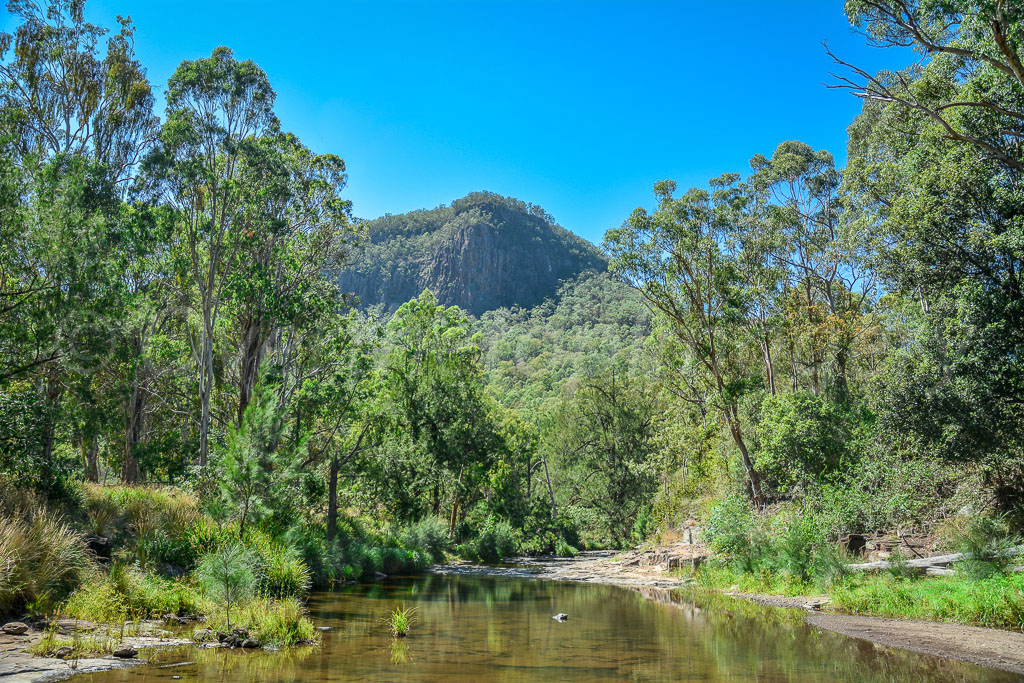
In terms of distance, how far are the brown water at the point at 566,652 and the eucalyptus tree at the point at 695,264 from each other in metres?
13.0

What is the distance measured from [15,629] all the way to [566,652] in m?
9.25

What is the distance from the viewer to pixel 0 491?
1455 centimetres

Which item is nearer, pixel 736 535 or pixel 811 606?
pixel 811 606

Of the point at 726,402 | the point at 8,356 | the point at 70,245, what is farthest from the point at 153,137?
the point at 726,402

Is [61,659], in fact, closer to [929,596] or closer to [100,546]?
[100,546]

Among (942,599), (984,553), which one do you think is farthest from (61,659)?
(984,553)

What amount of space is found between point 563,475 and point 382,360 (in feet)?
61.3

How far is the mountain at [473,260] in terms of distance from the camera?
173m

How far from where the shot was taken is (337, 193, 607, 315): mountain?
569 ft

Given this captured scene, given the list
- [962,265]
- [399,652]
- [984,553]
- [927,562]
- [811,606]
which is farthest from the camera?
[962,265]

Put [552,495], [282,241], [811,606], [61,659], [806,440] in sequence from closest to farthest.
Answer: [61,659] < [811,606] < [806,440] < [282,241] < [552,495]

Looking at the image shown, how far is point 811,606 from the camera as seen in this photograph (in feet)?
56.4

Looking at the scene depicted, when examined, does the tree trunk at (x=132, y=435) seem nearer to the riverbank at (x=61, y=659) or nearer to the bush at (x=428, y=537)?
the bush at (x=428, y=537)

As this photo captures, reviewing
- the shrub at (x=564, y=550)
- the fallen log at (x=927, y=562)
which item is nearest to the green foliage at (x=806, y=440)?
the fallen log at (x=927, y=562)
